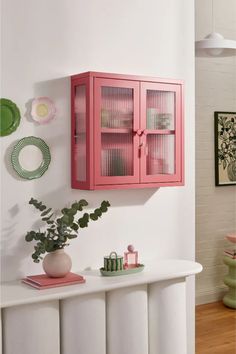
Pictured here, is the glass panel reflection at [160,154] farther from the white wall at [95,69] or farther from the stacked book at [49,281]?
the stacked book at [49,281]

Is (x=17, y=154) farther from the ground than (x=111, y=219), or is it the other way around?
(x=17, y=154)

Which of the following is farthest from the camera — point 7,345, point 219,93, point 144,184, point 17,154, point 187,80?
point 219,93

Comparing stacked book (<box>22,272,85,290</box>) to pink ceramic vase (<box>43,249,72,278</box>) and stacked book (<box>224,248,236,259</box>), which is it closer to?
pink ceramic vase (<box>43,249,72,278</box>)

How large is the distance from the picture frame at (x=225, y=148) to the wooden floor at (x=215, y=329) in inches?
43.0

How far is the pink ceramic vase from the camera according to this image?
2.72 meters

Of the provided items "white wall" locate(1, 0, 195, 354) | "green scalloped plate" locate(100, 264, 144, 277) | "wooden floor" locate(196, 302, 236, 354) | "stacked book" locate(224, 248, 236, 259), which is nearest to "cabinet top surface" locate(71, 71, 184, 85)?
"white wall" locate(1, 0, 195, 354)

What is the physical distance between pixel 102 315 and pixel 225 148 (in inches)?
110

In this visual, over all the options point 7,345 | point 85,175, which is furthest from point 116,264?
point 7,345

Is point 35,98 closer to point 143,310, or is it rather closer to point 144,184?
point 144,184

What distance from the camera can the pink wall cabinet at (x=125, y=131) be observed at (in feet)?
9.31

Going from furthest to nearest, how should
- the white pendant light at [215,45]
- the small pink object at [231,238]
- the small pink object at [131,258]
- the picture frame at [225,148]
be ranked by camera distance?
the picture frame at [225,148] → the small pink object at [231,238] → the white pendant light at [215,45] → the small pink object at [131,258]

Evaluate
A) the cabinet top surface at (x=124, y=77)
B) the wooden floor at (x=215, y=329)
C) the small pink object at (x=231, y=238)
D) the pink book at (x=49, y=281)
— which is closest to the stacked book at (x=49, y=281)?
the pink book at (x=49, y=281)

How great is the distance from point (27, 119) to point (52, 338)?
1048mm

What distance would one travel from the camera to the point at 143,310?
2.89m
